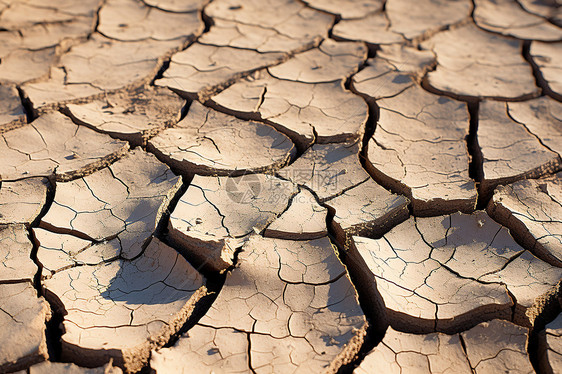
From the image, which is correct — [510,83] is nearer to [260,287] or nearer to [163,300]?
[260,287]

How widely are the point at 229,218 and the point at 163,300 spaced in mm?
473

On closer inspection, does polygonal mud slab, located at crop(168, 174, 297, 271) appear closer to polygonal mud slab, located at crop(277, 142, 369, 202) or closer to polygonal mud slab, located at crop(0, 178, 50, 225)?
polygonal mud slab, located at crop(277, 142, 369, 202)

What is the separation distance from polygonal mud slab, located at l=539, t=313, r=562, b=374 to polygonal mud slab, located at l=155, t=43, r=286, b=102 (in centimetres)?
204

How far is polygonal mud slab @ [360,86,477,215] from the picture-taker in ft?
7.54

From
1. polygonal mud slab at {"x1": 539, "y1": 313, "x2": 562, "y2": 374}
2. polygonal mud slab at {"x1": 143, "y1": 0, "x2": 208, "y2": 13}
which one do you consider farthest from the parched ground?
polygonal mud slab at {"x1": 143, "y1": 0, "x2": 208, "y2": 13}

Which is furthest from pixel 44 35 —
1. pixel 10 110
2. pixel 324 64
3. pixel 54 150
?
pixel 324 64

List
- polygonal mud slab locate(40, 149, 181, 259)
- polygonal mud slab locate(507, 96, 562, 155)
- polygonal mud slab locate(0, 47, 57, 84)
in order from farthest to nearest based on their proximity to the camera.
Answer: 1. polygonal mud slab locate(0, 47, 57, 84)
2. polygonal mud slab locate(507, 96, 562, 155)
3. polygonal mud slab locate(40, 149, 181, 259)

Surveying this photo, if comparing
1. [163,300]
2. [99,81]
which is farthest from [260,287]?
[99,81]

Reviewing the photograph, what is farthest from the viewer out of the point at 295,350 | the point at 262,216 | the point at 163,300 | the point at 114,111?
the point at 114,111

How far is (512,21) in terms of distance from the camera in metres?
3.73

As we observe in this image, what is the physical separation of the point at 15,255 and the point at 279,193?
111cm

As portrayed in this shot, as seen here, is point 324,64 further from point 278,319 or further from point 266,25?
point 278,319

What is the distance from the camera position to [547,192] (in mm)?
2322

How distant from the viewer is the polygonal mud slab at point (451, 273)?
1.84m
